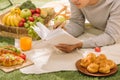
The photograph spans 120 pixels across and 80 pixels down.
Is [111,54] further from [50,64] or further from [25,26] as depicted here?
[25,26]

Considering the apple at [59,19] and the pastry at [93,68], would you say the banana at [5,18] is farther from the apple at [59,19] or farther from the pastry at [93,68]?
the pastry at [93,68]

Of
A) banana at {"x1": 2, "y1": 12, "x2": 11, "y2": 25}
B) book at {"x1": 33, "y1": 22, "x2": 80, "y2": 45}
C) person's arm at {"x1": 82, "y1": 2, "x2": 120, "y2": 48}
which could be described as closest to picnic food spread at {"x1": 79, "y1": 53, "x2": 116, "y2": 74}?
book at {"x1": 33, "y1": 22, "x2": 80, "y2": 45}

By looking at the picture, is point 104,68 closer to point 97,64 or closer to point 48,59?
point 97,64

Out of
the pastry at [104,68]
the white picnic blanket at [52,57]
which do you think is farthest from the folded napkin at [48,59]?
the pastry at [104,68]

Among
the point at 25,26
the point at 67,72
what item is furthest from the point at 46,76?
the point at 25,26

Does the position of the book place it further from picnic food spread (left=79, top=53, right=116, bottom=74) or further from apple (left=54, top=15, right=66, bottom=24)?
apple (left=54, top=15, right=66, bottom=24)

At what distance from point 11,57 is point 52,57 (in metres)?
0.38

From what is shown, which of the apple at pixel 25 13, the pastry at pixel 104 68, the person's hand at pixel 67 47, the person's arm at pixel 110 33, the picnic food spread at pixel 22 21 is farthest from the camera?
the apple at pixel 25 13

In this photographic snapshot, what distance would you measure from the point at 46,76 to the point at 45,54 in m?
0.39

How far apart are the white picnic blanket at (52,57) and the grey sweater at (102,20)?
79mm

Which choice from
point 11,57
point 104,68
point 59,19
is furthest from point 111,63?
point 59,19

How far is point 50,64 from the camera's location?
2.59 m

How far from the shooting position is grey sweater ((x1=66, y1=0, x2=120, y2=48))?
280 cm

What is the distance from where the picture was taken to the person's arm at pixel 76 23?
3143 mm
